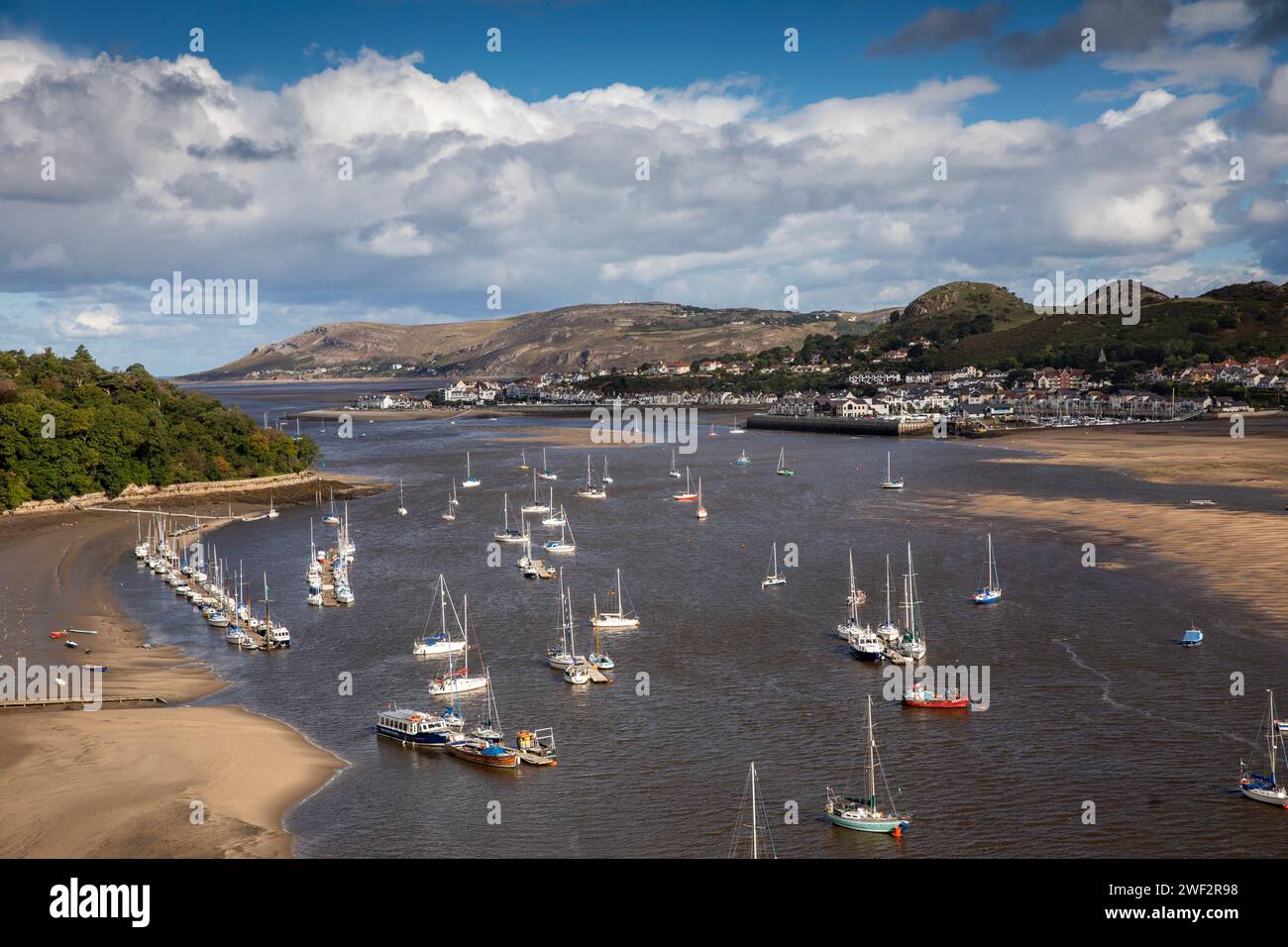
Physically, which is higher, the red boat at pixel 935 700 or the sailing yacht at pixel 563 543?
the sailing yacht at pixel 563 543

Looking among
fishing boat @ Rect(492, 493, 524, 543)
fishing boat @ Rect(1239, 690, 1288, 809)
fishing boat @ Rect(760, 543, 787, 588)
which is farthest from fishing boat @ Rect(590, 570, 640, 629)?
fishing boat @ Rect(1239, 690, 1288, 809)

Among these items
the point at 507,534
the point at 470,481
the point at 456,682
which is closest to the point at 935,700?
the point at 456,682

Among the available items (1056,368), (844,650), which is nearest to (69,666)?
(844,650)

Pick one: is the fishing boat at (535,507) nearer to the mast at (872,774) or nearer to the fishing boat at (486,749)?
the fishing boat at (486,749)

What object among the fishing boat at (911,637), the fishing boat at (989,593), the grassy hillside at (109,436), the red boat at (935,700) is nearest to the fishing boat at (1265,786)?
the red boat at (935,700)

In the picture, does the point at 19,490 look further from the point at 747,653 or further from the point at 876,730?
the point at 876,730

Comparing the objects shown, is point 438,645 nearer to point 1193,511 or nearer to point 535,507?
point 535,507
